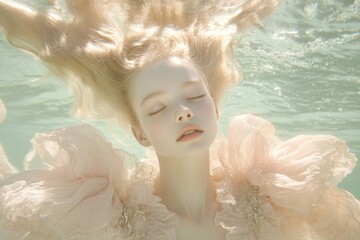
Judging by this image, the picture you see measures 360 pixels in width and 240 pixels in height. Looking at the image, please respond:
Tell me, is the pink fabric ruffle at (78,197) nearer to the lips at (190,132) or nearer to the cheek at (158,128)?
the cheek at (158,128)

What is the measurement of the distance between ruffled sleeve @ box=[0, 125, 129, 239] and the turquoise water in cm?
99

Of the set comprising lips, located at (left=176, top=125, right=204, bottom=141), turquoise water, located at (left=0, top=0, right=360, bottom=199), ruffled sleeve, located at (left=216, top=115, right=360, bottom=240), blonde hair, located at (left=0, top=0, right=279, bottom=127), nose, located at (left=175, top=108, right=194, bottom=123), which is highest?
turquoise water, located at (left=0, top=0, right=360, bottom=199)

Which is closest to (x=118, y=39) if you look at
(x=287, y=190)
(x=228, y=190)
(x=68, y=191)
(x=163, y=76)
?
(x=163, y=76)

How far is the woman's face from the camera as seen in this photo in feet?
9.57

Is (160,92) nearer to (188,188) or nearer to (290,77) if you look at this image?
(188,188)

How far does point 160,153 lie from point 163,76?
0.64 m

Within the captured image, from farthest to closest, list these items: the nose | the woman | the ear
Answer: the ear, the nose, the woman

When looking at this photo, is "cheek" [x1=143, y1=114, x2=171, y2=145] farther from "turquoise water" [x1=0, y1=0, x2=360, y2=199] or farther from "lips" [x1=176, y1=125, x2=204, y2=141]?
"turquoise water" [x1=0, y1=0, x2=360, y2=199]

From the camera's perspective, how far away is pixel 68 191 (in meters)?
2.63

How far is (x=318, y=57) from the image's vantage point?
9914mm

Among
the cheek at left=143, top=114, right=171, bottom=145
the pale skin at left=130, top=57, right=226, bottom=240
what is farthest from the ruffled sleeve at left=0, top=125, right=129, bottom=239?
the pale skin at left=130, top=57, right=226, bottom=240

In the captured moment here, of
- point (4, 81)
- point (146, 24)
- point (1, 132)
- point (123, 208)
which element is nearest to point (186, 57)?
point (146, 24)

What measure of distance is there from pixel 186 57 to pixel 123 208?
141cm

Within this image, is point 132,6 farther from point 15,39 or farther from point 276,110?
point 276,110
